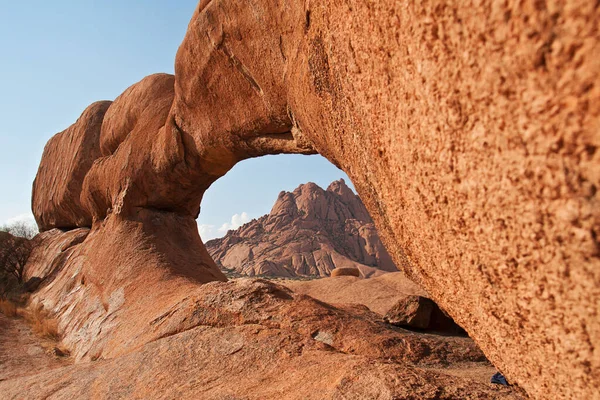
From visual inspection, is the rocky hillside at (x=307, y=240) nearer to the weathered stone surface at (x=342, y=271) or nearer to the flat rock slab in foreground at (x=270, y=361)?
the weathered stone surface at (x=342, y=271)

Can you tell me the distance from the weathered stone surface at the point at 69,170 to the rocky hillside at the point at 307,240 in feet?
77.1

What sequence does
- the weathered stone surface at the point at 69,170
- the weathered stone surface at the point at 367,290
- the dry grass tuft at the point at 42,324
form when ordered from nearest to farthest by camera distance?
the dry grass tuft at the point at 42,324 → the weathered stone surface at the point at 367,290 → the weathered stone surface at the point at 69,170

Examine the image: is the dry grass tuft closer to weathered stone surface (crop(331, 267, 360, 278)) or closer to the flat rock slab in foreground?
the flat rock slab in foreground

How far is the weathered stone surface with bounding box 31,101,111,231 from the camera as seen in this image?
11.9 metres

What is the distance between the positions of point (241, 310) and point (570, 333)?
3273 mm

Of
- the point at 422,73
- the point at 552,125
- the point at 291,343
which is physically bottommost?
the point at 291,343

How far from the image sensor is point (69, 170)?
40.5 feet

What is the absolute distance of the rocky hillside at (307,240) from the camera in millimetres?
42000

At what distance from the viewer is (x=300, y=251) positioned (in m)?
44.4

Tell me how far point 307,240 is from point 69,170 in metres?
35.4

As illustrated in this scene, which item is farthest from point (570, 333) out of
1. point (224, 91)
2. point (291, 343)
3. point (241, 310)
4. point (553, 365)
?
point (224, 91)

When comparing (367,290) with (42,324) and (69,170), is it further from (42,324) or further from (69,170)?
(69,170)

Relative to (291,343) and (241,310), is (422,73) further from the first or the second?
(241,310)

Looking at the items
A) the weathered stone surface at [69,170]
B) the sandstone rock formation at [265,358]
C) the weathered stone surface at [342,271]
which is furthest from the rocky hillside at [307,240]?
the sandstone rock formation at [265,358]
